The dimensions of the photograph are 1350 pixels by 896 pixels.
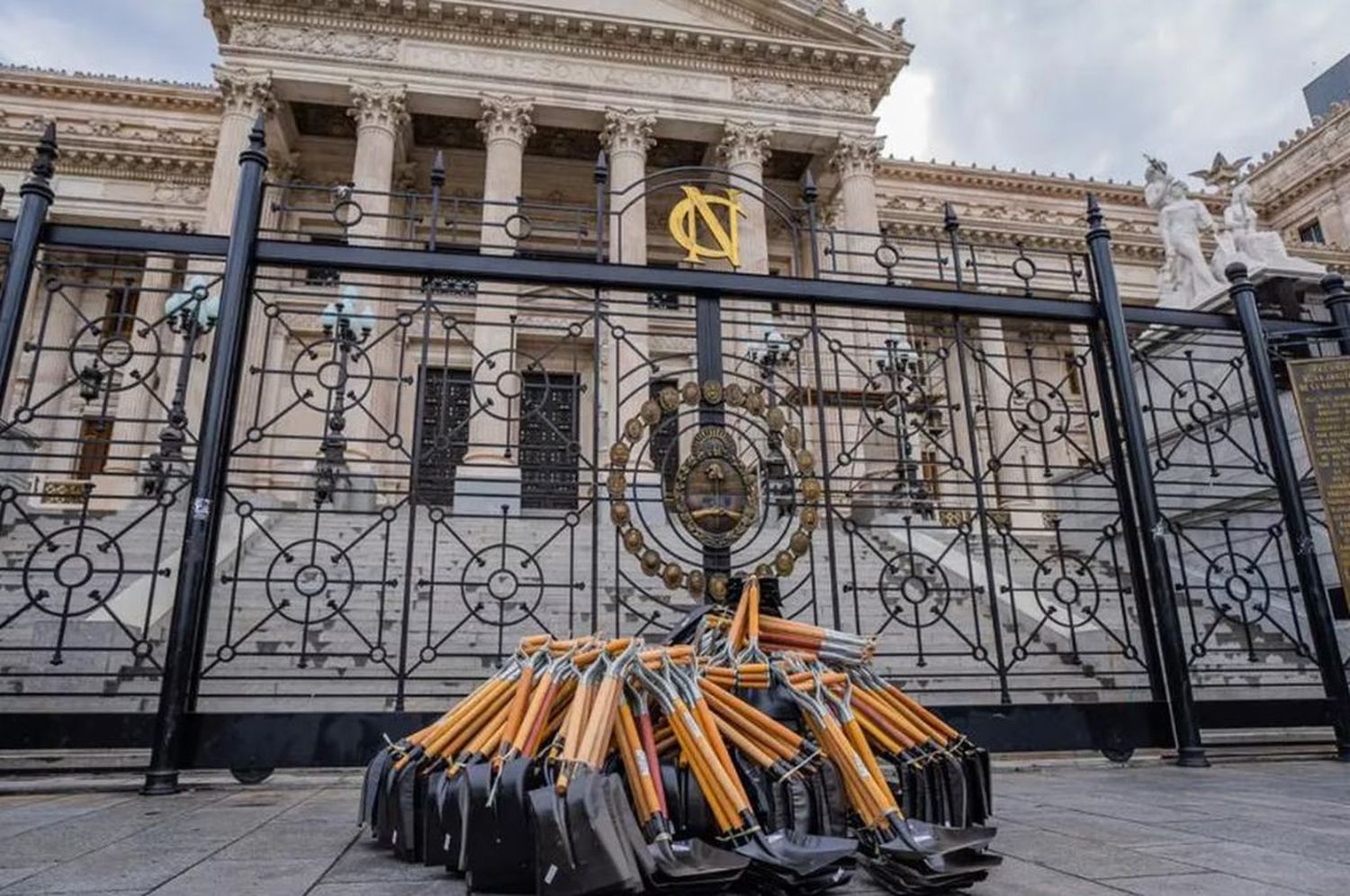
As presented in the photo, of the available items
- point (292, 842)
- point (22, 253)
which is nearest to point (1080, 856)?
point (292, 842)

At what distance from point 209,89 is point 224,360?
28.0 meters

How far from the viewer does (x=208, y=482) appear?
4543 mm

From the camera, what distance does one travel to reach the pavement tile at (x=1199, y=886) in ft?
7.09

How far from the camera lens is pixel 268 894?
7.44ft

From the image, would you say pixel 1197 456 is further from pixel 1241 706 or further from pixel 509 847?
pixel 509 847

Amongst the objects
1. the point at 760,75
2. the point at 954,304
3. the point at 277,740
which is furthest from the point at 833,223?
the point at 277,740

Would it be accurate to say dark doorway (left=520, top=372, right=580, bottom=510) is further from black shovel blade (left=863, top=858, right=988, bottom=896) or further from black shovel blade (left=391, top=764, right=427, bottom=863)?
black shovel blade (left=863, top=858, right=988, bottom=896)

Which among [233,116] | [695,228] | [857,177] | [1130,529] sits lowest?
[1130,529]

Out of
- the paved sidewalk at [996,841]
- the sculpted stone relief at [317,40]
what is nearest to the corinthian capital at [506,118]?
the sculpted stone relief at [317,40]

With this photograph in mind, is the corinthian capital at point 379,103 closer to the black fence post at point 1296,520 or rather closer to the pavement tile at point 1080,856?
the black fence post at point 1296,520

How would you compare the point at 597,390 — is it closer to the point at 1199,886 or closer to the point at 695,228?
the point at 695,228

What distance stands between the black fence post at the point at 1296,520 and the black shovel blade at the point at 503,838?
19.2ft

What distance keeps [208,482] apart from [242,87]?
67.0ft

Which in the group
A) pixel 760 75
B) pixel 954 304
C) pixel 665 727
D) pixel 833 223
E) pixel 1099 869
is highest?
pixel 760 75
